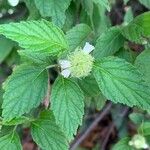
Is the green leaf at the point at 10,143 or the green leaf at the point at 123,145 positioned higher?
the green leaf at the point at 10,143

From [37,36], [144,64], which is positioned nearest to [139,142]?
[144,64]

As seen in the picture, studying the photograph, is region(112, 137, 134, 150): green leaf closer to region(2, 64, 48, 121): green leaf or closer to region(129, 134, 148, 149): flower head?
region(129, 134, 148, 149): flower head

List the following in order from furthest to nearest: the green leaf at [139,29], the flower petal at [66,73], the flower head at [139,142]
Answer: the flower head at [139,142] < the green leaf at [139,29] < the flower petal at [66,73]

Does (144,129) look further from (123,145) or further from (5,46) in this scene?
(5,46)

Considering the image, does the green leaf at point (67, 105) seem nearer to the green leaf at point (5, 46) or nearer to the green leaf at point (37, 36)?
the green leaf at point (37, 36)

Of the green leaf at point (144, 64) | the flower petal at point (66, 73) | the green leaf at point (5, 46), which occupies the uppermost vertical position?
the flower petal at point (66, 73)

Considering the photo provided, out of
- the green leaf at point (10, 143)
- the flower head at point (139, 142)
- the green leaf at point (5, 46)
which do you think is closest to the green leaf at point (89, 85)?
the green leaf at point (10, 143)

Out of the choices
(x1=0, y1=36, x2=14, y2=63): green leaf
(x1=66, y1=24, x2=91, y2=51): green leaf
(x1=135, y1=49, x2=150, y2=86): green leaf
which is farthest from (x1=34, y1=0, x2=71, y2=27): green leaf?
(x1=0, y1=36, x2=14, y2=63): green leaf
